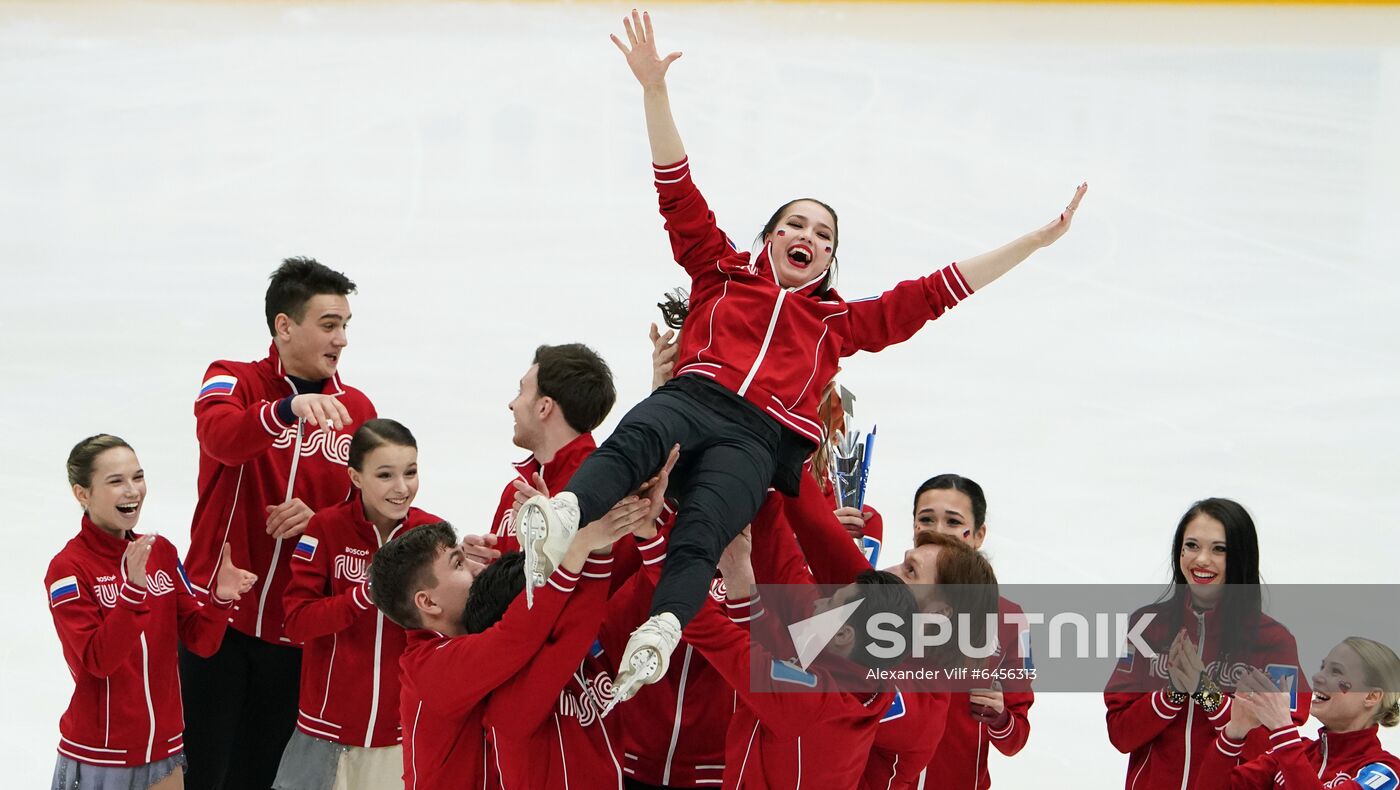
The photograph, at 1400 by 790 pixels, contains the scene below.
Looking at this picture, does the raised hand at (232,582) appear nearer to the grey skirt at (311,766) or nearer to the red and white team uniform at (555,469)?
the grey skirt at (311,766)

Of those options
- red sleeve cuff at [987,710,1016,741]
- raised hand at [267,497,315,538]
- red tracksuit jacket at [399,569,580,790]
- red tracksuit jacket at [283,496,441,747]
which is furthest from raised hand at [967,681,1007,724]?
raised hand at [267,497,315,538]

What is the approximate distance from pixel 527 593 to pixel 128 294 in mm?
5425

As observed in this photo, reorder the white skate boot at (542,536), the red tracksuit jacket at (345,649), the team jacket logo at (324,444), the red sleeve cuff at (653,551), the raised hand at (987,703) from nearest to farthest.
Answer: the white skate boot at (542,536) → the red sleeve cuff at (653,551) → the raised hand at (987,703) → the red tracksuit jacket at (345,649) → the team jacket logo at (324,444)

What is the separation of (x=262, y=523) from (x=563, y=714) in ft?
5.10

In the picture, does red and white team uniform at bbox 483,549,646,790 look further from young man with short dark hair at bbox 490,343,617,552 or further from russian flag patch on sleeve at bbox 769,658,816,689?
young man with short dark hair at bbox 490,343,617,552

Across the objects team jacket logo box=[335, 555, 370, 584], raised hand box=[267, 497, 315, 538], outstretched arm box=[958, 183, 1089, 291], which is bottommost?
team jacket logo box=[335, 555, 370, 584]

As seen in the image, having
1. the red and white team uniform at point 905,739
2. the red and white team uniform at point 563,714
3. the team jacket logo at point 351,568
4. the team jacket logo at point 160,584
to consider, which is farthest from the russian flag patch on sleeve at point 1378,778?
the team jacket logo at point 160,584

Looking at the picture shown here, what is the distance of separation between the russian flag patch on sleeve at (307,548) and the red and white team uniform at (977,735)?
67.5 inches

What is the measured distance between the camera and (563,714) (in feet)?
11.2

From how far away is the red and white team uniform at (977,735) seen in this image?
384cm

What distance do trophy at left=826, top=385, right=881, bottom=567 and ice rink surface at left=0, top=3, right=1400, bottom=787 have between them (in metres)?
1.12

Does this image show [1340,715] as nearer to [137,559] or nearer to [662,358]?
[662,358]

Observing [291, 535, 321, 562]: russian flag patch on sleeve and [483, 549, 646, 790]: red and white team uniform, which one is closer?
[483, 549, 646, 790]: red and white team uniform

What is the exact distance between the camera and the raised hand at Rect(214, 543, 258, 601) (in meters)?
4.21
